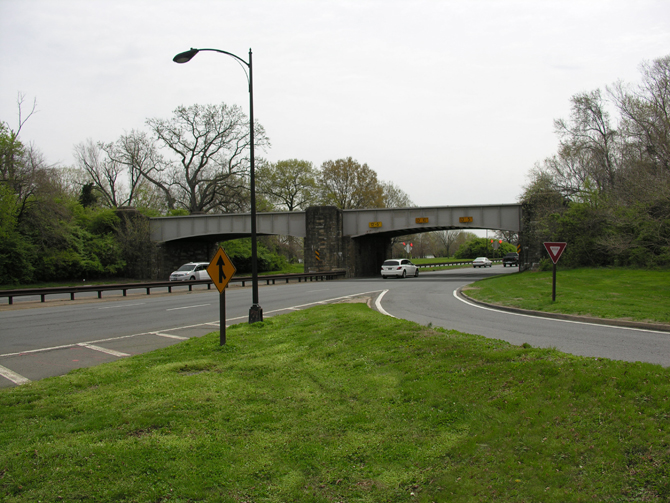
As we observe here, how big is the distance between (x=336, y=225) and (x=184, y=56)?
115 feet

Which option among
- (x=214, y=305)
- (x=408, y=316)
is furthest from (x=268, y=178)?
(x=408, y=316)

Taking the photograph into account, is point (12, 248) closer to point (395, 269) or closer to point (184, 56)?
point (395, 269)

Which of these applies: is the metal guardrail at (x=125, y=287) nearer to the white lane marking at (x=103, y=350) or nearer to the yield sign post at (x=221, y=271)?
the white lane marking at (x=103, y=350)

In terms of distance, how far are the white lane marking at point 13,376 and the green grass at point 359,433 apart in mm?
815

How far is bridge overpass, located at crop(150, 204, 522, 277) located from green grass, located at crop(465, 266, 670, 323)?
1849 centimetres

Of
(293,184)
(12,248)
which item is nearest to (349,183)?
(293,184)

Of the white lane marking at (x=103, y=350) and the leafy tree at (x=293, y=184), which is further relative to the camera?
the leafy tree at (x=293, y=184)

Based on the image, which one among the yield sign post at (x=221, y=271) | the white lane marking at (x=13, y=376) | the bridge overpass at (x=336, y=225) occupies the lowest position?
the white lane marking at (x=13, y=376)

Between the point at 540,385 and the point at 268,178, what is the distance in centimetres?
6426

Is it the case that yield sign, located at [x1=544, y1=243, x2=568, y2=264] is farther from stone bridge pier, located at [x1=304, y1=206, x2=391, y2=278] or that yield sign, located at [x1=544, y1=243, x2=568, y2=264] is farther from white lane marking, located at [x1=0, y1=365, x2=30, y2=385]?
stone bridge pier, located at [x1=304, y1=206, x2=391, y2=278]

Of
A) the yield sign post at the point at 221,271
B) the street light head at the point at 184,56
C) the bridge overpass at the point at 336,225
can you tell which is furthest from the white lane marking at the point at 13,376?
the bridge overpass at the point at 336,225

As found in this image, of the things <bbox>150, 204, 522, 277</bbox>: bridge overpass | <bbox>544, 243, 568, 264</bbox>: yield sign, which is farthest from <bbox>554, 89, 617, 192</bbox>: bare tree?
<bbox>544, 243, 568, 264</bbox>: yield sign

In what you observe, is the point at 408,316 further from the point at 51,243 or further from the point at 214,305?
the point at 51,243

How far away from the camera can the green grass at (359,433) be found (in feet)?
11.3
